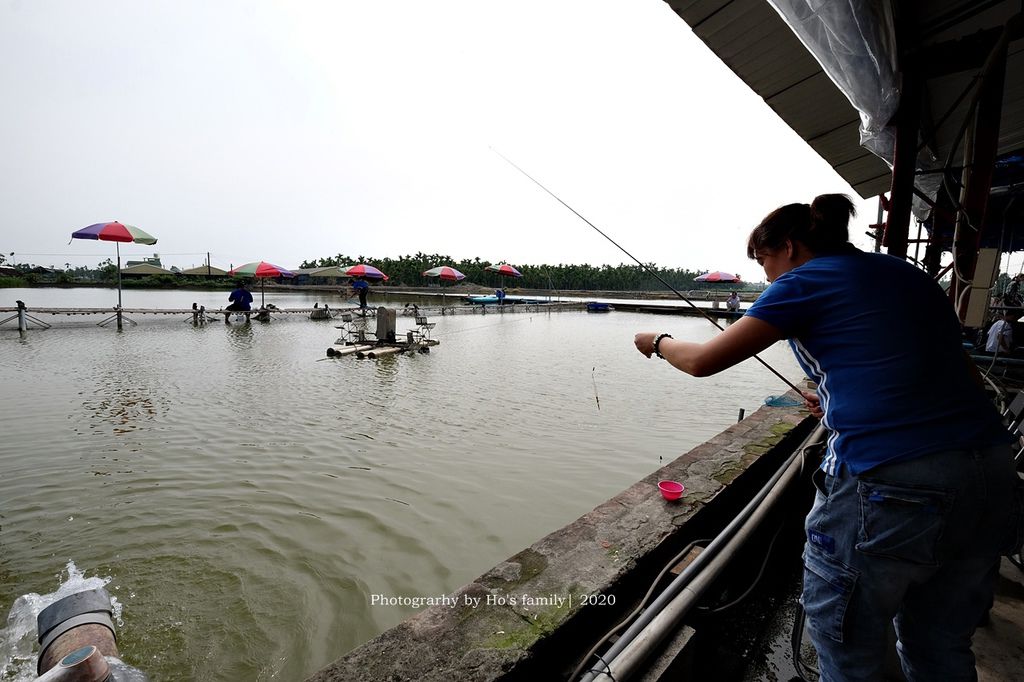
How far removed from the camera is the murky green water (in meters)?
2.84

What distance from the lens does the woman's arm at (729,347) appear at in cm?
134

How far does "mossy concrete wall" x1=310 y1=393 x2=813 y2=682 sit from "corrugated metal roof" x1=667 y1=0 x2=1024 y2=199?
107 inches

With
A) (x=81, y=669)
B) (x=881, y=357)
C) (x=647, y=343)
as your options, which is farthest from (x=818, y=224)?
(x=81, y=669)

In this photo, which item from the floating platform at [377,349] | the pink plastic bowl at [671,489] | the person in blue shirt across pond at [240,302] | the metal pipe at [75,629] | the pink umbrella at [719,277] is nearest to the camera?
the metal pipe at [75,629]

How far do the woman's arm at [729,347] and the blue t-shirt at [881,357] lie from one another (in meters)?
0.03

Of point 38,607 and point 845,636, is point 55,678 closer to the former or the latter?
point 845,636

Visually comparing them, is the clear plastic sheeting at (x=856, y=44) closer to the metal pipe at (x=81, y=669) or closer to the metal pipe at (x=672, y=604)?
the metal pipe at (x=672, y=604)

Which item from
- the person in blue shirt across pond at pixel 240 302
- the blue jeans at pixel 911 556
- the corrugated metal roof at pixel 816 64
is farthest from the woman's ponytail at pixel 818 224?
the person in blue shirt across pond at pixel 240 302

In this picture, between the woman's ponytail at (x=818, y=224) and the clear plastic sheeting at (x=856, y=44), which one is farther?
the clear plastic sheeting at (x=856, y=44)

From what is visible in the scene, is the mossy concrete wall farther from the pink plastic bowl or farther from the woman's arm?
the woman's arm

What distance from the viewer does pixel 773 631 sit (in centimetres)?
238

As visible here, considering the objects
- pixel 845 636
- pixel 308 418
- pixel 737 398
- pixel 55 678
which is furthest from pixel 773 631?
pixel 737 398

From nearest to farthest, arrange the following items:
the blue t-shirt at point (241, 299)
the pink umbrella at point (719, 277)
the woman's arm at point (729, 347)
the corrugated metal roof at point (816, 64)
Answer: the woman's arm at point (729, 347) → the corrugated metal roof at point (816, 64) → the blue t-shirt at point (241, 299) → the pink umbrella at point (719, 277)

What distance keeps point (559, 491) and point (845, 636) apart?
3453 millimetres
